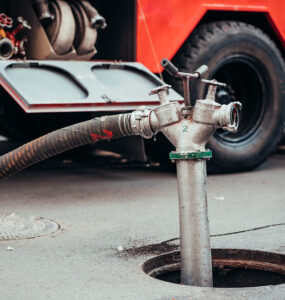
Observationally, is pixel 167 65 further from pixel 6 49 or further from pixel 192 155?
pixel 6 49

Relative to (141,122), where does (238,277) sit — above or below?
below

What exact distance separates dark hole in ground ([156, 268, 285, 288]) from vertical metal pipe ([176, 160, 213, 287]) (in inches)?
13.4

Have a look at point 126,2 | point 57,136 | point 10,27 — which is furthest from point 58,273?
point 126,2

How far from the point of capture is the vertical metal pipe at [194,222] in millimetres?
2479

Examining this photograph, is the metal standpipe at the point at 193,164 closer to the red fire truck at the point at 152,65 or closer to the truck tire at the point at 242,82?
the red fire truck at the point at 152,65

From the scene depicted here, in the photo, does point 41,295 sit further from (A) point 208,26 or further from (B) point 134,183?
(A) point 208,26

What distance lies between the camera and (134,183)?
487 centimetres

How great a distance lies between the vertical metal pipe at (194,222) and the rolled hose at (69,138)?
349 mm

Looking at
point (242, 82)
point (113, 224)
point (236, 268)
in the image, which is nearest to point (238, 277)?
point (236, 268)

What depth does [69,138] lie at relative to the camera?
9.09 feet

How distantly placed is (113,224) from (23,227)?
19.8 inches

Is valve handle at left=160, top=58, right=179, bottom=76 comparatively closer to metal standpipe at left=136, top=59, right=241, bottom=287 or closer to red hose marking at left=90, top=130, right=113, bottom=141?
metal standpipe at left=136, top=59, right=241, bottom=287

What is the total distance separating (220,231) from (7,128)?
308 cm

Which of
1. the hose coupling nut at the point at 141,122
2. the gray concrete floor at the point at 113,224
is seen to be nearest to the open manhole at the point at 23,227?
the gray concrete floor at the point at 113,224
